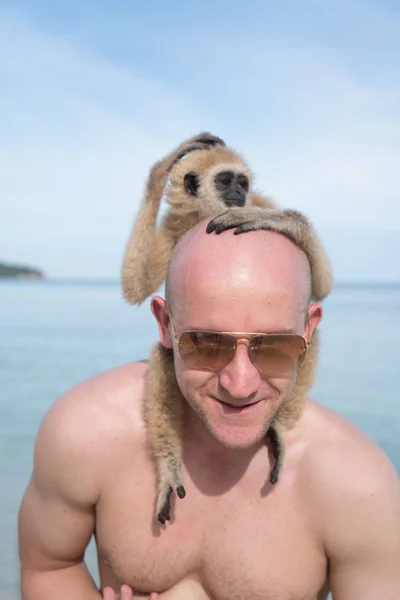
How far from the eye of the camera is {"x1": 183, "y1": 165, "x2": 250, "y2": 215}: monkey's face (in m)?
3.57

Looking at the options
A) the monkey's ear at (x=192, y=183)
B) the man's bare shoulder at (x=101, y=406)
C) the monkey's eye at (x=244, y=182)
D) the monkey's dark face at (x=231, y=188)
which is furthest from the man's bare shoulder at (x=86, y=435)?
the monkey's eye at (x=244, y=182)

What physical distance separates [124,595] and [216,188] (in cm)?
194

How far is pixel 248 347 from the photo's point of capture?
6.81ft

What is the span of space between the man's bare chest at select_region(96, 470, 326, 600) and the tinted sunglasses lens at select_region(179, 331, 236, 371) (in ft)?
1.88

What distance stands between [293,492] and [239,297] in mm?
763

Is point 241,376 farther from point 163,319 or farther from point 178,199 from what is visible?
point 178,199

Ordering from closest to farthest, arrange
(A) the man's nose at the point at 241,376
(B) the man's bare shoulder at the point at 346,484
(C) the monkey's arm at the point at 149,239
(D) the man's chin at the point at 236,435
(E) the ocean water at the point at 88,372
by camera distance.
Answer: (A) the man's nose at the point at 241,376 < (D) the man's chin at the point at 236,435 < (B) the man's bare shoulder at the point at 346,484 < (C) the monkey's arm at the point at 149,239 < (E) the ocean water at the point at 88,372

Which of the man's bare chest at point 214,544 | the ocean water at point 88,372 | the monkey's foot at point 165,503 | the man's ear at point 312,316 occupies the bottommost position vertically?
the ocean water at point 88,372

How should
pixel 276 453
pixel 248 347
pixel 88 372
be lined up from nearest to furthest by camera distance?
pixel 248 347 → pixel 276 453 → pixel 88 372

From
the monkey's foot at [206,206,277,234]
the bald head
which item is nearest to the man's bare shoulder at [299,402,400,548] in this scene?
the bald head

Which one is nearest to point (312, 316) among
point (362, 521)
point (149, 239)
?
point (362, 521)

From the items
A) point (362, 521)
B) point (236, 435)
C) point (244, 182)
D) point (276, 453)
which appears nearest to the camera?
point (236, 435)

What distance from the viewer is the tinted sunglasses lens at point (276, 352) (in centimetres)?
209

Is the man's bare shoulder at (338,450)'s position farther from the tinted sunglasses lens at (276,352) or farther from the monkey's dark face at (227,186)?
the monkey's dark face at (227,186)
